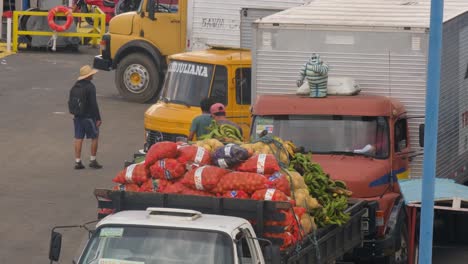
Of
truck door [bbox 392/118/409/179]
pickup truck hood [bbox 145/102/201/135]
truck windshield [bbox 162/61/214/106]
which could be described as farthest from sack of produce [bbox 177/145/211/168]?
truck windshield [bbox 162/61/214/106]

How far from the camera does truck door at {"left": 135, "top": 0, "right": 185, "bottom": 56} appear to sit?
27.0 m

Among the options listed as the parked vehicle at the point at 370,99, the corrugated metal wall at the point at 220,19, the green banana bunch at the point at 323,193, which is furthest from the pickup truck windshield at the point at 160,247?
the corrugated metal wall at the point at 220,19

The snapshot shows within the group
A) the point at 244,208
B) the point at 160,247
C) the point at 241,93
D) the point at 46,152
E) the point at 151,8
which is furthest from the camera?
the point at 151,8

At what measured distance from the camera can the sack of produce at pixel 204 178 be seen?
10.6 meters

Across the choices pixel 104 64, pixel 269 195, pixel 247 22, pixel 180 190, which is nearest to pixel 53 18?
pixel 104 64

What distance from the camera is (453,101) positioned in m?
16.6

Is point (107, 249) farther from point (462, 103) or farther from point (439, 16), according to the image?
point (462, 103)

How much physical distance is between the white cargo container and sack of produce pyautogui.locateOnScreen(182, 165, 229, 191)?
16.7 feet

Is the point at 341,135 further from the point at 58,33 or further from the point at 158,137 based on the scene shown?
the point at 58,33

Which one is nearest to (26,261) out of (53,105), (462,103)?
(462,103)

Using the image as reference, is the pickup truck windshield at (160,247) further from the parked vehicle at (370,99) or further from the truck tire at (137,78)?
the truck tire at (137,78)

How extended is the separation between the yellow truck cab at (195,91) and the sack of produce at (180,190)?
7.94 metres

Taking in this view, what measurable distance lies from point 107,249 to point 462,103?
8972 mm

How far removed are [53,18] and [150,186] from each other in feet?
81.3
